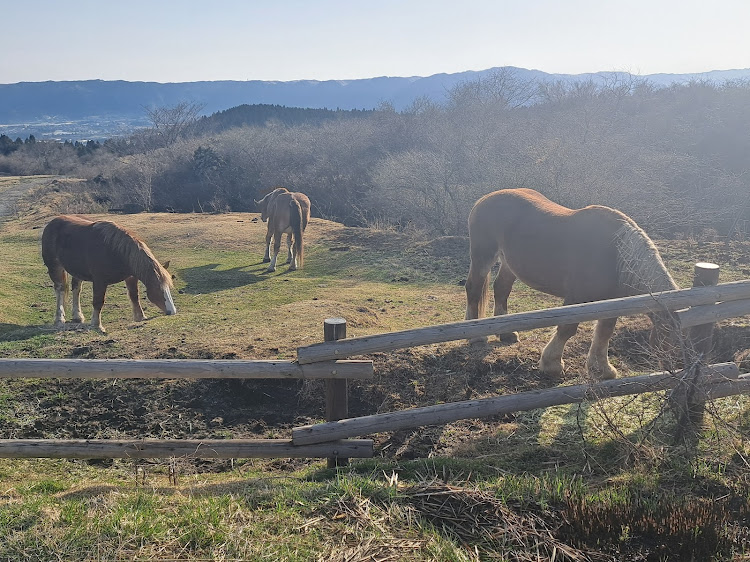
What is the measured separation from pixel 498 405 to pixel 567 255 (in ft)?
7.60

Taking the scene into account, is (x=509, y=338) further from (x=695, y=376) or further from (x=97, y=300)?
(x=97, y=300)

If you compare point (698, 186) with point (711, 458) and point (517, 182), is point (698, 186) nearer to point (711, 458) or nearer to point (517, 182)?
point (517, 182)

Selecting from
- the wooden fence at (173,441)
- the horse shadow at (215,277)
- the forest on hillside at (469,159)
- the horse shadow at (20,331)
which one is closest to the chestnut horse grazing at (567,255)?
the wooden fence at (173,441)

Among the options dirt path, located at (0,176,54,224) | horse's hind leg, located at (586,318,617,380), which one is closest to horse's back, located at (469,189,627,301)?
horse's hind leg, located at (586,318,617,380)

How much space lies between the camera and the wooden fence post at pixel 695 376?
3.98 metres

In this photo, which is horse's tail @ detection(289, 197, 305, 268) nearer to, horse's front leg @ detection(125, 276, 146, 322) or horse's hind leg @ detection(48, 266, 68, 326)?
horse's front leg @ detection(125, 276, 146, 322)

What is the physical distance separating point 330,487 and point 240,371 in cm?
124

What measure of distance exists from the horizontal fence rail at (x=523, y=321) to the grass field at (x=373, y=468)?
2.14 ft

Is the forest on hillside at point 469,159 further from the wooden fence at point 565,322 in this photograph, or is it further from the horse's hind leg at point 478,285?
the wooden fence at point 565,322

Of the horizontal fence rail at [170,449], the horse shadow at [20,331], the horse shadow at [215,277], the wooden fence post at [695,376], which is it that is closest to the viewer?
the wooden fence post at [695,376]

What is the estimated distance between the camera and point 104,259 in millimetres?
9008

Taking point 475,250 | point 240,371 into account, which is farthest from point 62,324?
point 475,250

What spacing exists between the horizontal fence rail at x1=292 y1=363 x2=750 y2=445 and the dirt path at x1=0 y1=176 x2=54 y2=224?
97.4 ft

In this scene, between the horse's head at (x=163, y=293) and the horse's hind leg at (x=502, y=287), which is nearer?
the horse's hind leg at (x=502, y=287)
